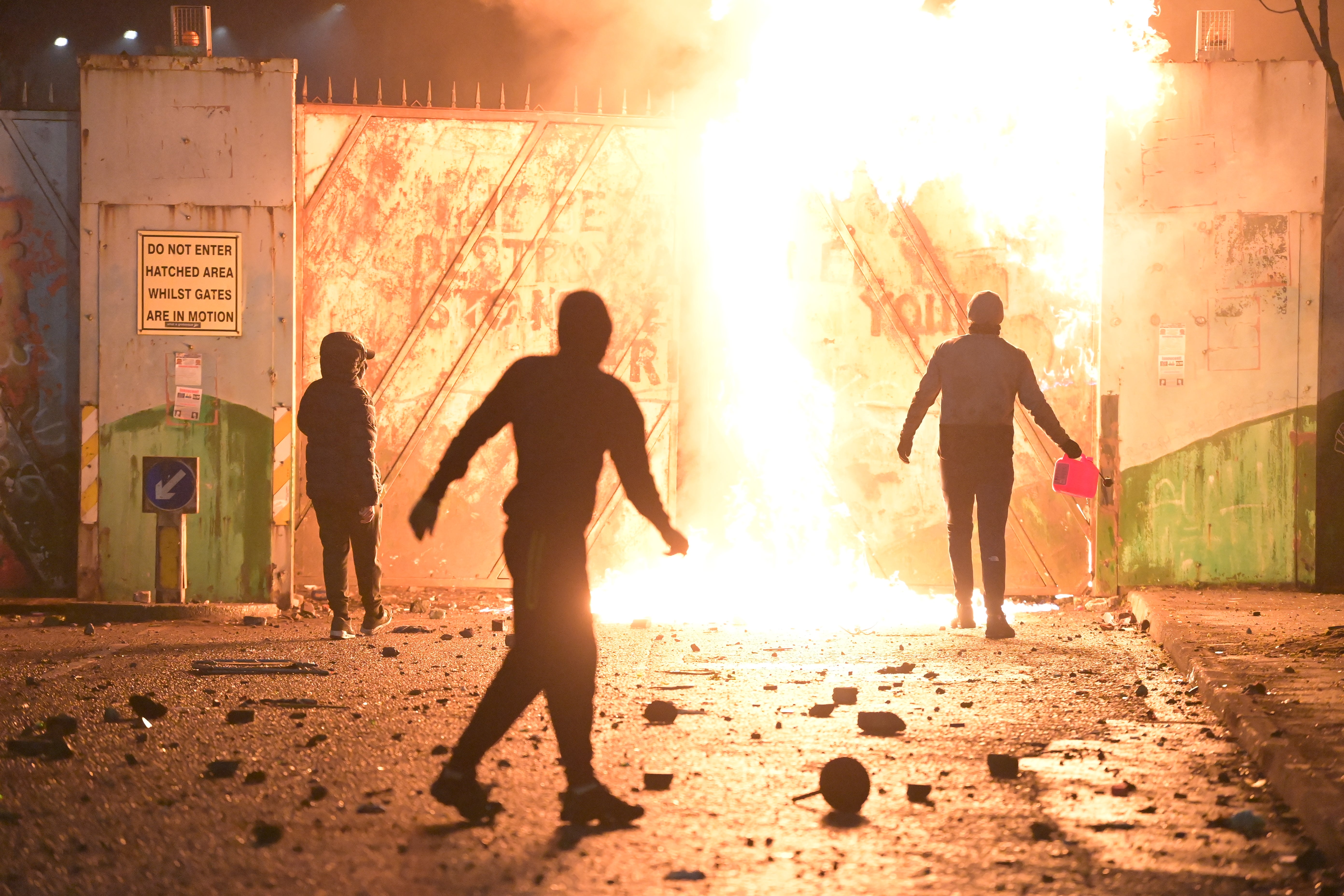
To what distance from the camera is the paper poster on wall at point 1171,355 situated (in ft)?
33.6

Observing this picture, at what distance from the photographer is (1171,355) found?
33.7 feet

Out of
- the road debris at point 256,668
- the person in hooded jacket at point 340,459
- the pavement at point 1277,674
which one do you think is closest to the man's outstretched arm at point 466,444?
the pavement at point 1277,674

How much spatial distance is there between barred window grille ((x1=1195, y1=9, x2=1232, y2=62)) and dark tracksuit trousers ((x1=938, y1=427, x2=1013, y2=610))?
3.68 metres

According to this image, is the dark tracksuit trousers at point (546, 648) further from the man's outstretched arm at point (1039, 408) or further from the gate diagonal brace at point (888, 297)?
the gate diagonal brace at point (888, 297)

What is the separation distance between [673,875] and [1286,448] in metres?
8.04

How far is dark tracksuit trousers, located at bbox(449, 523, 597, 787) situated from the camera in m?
4.30

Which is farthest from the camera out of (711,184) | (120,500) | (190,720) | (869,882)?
(711,184)

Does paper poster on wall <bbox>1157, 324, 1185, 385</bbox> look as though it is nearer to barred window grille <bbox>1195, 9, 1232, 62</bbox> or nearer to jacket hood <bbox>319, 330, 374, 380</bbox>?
barred window grille <bbox>1195, 9, 1232, 62</bbox>

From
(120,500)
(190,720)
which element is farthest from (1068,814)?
(120,500)

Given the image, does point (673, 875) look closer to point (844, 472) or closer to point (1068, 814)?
point (1068, 814)

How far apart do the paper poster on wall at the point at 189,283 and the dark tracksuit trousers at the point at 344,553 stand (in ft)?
6.77

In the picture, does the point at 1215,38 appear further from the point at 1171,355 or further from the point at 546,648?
the point at 546,648

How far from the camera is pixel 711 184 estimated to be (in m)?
10.6

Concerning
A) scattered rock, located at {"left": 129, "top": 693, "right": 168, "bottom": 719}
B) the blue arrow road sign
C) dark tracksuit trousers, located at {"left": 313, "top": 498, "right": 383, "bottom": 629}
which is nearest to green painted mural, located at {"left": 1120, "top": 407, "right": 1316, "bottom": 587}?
dark tracksuit trousers, located at {"left": 313, "top": 498, "right": 383, "bottom": 629}
